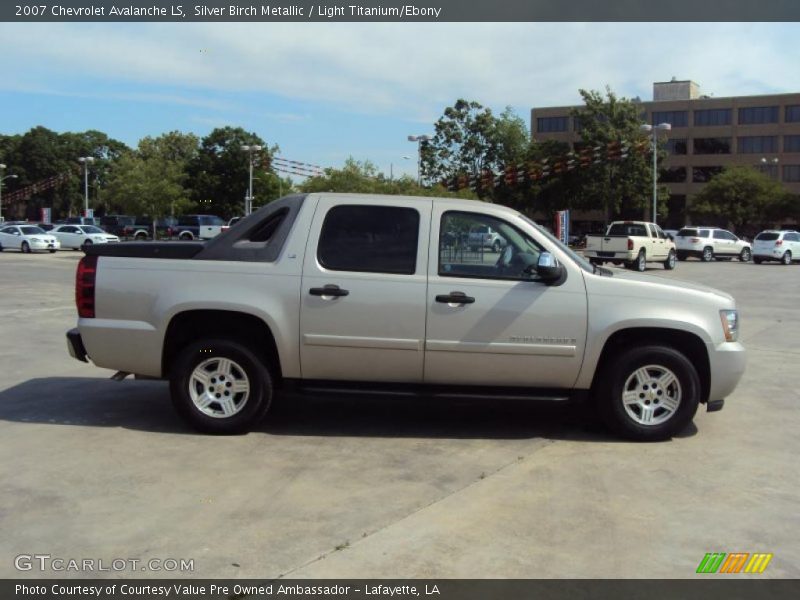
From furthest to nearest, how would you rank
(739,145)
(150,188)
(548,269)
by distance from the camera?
(739,145)
(150,188)
(548,269)

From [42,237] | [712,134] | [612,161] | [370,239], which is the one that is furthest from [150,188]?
[712,134]

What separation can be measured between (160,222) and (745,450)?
54.2 meters

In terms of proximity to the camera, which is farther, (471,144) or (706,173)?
(706,173)

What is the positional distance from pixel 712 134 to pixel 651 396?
3638 inches

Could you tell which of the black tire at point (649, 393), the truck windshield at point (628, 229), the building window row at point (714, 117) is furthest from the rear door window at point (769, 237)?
the building window row at point (714, 117)

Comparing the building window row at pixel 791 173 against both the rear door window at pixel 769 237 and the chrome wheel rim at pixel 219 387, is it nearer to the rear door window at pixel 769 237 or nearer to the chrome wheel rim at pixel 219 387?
the rear door window at pixel 769 237

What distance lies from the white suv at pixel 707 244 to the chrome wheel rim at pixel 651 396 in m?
35.3

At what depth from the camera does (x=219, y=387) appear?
19.9ft

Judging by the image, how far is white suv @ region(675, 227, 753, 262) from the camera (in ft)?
127

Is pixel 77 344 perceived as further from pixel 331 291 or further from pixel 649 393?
pixel 649 393

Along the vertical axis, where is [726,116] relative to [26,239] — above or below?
above

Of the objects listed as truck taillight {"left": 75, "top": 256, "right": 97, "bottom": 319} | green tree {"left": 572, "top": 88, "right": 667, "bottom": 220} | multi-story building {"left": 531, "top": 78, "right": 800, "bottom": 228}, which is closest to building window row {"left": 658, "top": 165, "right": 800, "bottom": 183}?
multi-story building {"left": 531, "top": 78, "right": 800, "bottom": 228}

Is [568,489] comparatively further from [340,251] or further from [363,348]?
[340,251]
